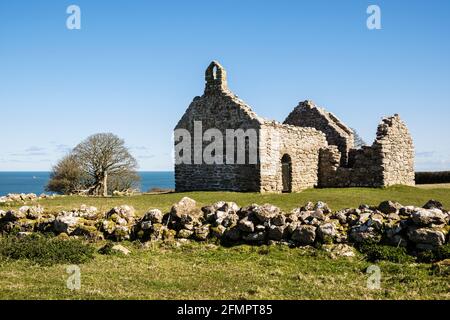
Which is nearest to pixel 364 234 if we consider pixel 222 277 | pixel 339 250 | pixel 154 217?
pixel 339 250

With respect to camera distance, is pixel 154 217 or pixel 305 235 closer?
pixel 305 235

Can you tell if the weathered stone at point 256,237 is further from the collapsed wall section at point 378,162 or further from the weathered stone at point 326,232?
the collapsed wall section at point 378,162

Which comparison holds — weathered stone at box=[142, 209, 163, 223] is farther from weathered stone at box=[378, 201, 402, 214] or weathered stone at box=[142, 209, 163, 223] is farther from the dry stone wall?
the dry stone wall

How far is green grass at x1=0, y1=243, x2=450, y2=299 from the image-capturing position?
8.98 meters

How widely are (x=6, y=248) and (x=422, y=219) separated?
1052 cm

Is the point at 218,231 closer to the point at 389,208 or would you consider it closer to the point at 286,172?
the point at 389,208

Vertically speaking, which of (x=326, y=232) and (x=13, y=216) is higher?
(x=13, y=216)

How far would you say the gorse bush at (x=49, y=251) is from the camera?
40.4 ft

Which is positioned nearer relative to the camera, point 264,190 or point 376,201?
point 376,201

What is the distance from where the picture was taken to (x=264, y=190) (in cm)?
2777

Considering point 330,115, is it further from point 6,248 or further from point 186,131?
point 6,248

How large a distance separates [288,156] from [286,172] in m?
0.97

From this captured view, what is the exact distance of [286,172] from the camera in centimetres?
3041
